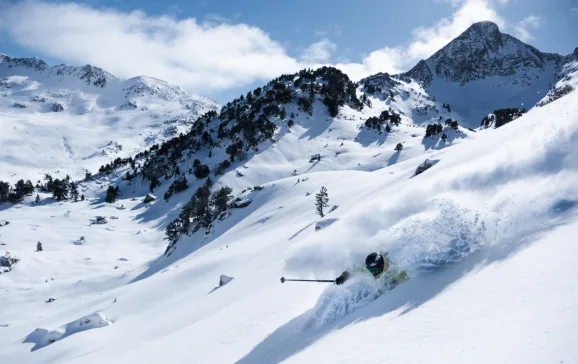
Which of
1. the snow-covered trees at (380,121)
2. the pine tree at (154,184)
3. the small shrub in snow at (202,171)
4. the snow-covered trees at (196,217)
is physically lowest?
the snow-covered trees at (196,217)

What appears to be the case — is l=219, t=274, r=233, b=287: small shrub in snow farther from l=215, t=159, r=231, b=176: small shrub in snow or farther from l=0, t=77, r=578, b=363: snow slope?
l=215, t=159, r=231, b=176: small shrub in snow

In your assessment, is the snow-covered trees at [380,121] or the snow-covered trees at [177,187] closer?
the snow-covered trees at [177,187]

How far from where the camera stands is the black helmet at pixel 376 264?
1117 centimetres

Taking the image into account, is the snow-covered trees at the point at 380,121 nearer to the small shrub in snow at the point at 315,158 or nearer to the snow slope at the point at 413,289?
the small shrub in snow at the point at 315,158

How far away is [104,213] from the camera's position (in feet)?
277

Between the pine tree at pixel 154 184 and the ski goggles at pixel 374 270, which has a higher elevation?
the pine tree at pixel 154 184

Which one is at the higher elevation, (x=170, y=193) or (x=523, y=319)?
(x=170, y=193)

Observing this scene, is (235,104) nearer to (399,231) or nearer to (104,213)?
(104,213)

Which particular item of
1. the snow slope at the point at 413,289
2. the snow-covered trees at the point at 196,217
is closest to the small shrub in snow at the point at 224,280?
the snow slope at the point at 413,289

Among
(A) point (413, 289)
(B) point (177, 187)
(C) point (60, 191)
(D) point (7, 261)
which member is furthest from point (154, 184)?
(A) point (413, 289)

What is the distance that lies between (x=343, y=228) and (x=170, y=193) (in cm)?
8091

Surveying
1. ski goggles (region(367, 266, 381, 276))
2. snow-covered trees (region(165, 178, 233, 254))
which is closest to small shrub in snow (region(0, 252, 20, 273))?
snow-covered trees (region(165, 178, 233, 254))

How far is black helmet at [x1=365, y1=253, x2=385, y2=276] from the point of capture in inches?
440

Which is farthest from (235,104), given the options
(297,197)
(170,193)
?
(297,197)
